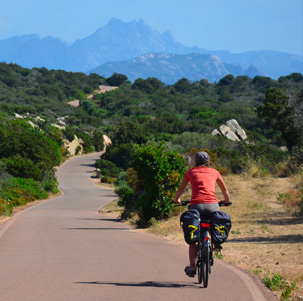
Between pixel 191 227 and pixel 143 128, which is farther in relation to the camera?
pixel 143 128

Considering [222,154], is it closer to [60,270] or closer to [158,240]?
[158,240]

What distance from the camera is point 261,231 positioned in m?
14.9

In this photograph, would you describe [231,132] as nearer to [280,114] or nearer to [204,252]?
[280,114]

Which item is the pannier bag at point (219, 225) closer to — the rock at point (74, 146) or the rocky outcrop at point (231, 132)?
the rocky outcrop at point (231, 132)

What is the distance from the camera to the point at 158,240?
547 inches

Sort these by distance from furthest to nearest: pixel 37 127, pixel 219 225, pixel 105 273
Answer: pixel 37 127 < pixel 105 273 < pixel 219 225

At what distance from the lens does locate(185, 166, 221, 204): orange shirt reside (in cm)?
749

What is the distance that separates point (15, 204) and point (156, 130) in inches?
1767

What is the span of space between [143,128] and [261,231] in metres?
64.1

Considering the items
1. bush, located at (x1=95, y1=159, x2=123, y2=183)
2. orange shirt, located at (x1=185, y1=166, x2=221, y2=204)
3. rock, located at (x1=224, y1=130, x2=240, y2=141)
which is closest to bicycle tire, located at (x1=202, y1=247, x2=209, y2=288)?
orange shirt, located at (x1=185, y1=166, x2=221, y2=204)

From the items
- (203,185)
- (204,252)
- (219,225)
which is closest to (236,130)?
(203,185)

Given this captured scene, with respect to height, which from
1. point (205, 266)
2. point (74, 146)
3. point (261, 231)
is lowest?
point (261, 231)

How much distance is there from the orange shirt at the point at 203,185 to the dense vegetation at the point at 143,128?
11.0m

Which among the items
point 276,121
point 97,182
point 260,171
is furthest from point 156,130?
point 260,171
